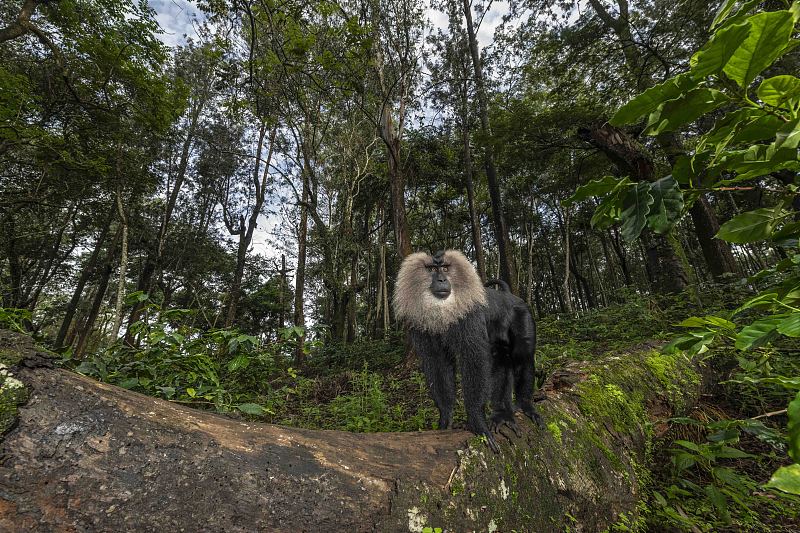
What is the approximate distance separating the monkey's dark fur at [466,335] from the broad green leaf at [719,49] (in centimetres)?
204

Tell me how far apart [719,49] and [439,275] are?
2469 mm

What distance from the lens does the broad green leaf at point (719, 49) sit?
681mm

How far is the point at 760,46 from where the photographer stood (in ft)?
2.42

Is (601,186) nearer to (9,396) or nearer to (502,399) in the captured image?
(9,396)

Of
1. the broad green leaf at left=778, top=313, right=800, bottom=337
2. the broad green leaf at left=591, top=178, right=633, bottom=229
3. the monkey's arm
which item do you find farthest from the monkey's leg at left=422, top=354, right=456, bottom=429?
the broad green leaf at left=778, top=313, right=800, bottom=337

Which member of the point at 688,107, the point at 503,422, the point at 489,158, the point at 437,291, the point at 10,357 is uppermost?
the point at 489,158

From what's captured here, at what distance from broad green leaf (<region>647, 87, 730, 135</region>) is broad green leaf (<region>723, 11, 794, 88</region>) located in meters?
0.05

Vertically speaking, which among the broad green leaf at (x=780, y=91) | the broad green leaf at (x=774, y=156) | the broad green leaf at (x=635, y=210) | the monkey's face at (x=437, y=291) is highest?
the monkey's face at (x=437, y=291)

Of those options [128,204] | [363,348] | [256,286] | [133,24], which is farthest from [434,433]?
[256,286]

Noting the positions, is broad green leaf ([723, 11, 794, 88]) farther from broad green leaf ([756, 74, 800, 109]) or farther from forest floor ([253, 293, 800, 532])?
forest floor ([253, 293, 800, 532])

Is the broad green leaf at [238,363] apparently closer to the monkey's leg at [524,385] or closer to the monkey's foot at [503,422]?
the monkey's foot at [503,422]

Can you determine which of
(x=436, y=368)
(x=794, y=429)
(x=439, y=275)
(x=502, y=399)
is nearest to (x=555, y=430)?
(x=502, y=399)

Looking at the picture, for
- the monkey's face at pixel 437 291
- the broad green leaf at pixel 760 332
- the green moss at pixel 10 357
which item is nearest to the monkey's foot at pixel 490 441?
the monkey's face at pixel 437 291

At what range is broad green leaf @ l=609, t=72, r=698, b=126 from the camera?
0.79m
